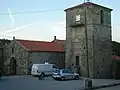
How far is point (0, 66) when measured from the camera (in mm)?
56156

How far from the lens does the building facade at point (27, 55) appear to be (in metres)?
47.7

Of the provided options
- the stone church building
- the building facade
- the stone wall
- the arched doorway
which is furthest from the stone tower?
the arched doorway

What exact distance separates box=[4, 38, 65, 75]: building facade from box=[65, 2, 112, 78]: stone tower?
5824mm

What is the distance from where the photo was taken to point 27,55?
156 ft

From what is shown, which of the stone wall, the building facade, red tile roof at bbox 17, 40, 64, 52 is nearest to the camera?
the building facade

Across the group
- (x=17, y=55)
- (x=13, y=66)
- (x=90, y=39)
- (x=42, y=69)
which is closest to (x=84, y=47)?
(x=90, y=39)

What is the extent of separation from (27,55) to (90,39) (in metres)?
13.2

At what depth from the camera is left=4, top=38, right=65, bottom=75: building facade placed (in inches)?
1879

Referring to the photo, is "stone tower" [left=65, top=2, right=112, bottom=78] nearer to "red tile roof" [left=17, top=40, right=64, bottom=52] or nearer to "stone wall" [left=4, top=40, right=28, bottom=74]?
"red tile roof" [left=17, top=40, right=64, bottom=52]

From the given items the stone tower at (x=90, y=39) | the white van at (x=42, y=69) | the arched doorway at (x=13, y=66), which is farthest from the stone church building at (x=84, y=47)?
the white van at (x=42, y=69)

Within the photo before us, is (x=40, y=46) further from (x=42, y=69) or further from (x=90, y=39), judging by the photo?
(x=90, y=39)

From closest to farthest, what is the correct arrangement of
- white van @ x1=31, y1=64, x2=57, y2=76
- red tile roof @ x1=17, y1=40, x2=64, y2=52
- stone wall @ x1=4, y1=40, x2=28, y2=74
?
white van @ x1=31, y1=64, x2=57, y2=76
stone wall @ x1=4, y1=40, x2=28, y2=74
red tile roof @ x1=17, y1=40, x2=64, y2=52

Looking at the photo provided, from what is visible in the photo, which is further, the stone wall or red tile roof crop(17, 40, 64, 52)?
red tile roof crop(17, 40, 64, 52)

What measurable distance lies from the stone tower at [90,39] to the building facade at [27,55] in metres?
5.82
